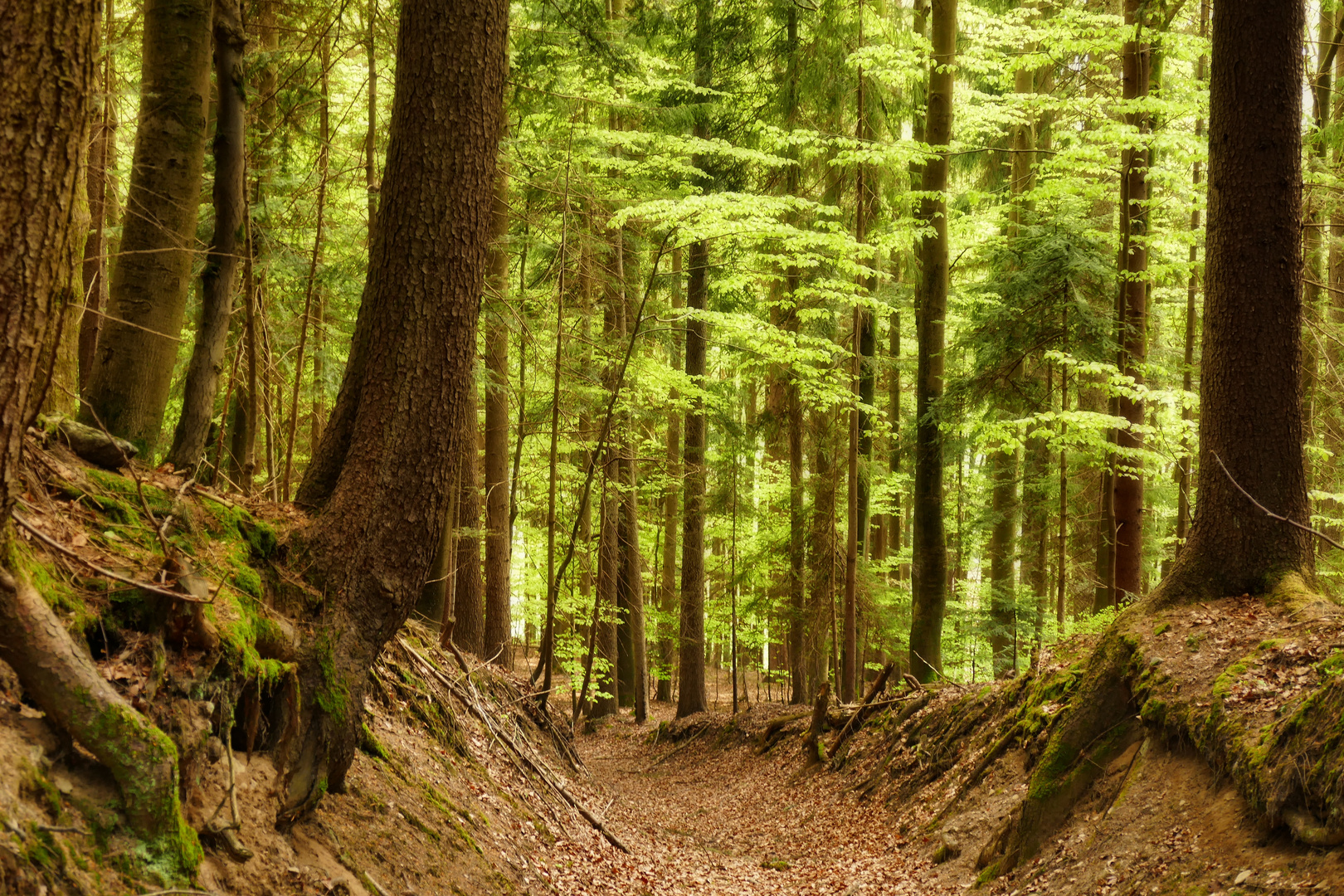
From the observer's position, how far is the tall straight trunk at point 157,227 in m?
5.64

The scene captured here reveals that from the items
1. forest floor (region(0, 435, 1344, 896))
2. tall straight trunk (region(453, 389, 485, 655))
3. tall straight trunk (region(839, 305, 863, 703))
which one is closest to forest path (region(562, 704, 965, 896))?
forest floor (region(0, 435, 1344, 896))

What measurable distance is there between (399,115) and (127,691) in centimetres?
346

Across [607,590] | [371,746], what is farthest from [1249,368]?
[607,590]

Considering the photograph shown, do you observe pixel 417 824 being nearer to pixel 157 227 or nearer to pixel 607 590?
pixel 157 227

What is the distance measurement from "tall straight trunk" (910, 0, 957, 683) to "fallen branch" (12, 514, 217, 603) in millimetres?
11243

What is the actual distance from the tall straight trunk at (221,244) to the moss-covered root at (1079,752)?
22.4ft

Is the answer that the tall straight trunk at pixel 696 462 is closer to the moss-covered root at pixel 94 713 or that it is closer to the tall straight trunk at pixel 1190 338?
the tall straight trunk at pixel 1190 338

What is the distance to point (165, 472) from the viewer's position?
4941mm

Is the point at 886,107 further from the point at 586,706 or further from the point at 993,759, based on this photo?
the point at 586,706

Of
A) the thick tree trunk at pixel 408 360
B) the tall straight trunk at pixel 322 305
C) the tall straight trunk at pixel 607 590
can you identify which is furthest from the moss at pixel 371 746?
Answer: the tall straight trunk at pixel 607 590

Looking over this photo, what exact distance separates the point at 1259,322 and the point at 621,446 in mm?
10294

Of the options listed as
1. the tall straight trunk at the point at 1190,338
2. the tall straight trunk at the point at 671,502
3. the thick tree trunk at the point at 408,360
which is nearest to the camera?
the thick tree trunk at the point at 408,360

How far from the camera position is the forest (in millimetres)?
3730

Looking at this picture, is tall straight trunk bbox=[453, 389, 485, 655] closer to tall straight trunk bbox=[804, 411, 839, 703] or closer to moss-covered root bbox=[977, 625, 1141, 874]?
tall straight trunk bbox=[804, 411, 839, 703]
